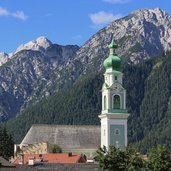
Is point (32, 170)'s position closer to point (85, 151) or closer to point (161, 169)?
point (161, 169)

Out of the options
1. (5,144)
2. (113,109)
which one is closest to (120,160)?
(113,109)

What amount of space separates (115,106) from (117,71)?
22.2 feet

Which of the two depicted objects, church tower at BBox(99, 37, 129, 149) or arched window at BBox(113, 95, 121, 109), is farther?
arched window at BBox(113, 95, 121, 109)

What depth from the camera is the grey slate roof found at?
168 metres

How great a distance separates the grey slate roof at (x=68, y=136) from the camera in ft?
550

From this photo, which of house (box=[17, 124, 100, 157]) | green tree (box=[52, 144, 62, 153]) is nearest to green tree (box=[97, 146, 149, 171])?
green tree (box=[52, 144, 62, 153])

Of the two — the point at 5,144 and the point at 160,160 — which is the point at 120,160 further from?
the point at 5,144

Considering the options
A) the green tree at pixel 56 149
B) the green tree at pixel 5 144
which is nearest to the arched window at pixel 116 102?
the green tree at pixel 56 149

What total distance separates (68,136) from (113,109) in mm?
22876

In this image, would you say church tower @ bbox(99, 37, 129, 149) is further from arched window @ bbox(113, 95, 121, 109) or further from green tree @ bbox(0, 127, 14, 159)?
green tree @ bbox(0, 127, 14, 159)

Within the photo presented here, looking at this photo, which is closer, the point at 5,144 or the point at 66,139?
the point at 5,144

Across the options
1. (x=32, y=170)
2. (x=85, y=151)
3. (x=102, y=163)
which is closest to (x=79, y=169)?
(x=32, y=170)

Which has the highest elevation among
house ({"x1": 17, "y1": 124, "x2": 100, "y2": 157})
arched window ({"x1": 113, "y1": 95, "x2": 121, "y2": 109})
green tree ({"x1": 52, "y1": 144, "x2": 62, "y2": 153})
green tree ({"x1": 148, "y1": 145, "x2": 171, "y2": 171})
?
arched window ({"x1": 113, "y1": 95, "x2": 121, "y2": 109})

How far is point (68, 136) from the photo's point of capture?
558 feet
